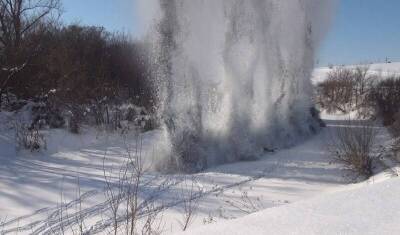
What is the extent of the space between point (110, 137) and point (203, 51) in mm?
3793

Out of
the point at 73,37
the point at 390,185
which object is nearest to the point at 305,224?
the point at 390,185

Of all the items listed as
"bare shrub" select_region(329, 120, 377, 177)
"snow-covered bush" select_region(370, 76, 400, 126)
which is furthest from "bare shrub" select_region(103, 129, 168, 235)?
"snow-covered bush" select_region(370, 76, 400, 126)

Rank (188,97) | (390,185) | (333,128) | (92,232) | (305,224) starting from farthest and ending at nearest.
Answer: (333,128), (188,97), (92,232), (390,185), (305,224)

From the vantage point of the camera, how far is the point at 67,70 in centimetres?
1744

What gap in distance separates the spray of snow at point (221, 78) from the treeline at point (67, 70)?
4.04 meters

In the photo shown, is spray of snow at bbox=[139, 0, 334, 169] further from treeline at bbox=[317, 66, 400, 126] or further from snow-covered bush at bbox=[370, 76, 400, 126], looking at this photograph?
treeline at bbox=[317, 66, 400, 126]

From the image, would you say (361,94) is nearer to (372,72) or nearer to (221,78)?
(221,78)

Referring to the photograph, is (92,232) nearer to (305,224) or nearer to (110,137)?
(305,224)

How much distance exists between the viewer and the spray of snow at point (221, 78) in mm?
12219

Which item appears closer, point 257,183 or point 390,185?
point 390,185

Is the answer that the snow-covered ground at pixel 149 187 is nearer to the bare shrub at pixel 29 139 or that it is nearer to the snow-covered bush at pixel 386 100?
the bare shrub at pixel 29 139

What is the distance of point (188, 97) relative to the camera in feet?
42.8

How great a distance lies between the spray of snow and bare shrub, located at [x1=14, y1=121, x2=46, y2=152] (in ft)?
10.7

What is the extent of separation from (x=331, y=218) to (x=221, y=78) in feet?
34.3
